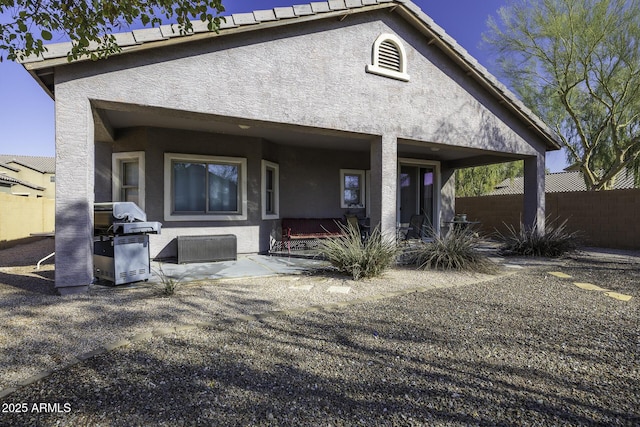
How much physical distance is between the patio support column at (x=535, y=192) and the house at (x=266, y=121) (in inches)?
1.7

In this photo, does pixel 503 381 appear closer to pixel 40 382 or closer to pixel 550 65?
pixel 40 382

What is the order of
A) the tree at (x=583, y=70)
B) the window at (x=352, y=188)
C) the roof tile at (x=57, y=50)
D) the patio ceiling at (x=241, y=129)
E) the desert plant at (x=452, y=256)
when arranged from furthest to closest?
the tree at (x=583, y=70) < the window at (x=352, y=188) < the desert plant at (x=452, y=256) < the patio ceiling at (x=241, y=129) < the roof tile at (x=57, y=50)

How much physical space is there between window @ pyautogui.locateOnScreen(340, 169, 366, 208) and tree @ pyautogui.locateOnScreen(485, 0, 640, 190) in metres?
8.95

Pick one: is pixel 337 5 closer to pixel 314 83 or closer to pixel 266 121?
pixel 314 83

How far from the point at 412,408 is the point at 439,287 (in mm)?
3757

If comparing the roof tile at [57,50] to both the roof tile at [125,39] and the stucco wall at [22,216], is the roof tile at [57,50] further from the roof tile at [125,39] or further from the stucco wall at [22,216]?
the stucco wall at [22,216]

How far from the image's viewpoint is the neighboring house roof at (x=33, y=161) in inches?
1421

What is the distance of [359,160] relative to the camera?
1105 centimetres

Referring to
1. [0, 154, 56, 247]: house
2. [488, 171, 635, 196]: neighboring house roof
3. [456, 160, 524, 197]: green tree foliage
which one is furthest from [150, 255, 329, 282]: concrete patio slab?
[488, 171, 635, 196]: neighboring house roof

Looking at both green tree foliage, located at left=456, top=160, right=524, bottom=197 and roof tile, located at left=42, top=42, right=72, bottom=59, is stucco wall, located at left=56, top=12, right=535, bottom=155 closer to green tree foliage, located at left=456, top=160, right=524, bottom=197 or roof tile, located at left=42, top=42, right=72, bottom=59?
roof tile, located at left=42, top=42, right=72, bottom=59

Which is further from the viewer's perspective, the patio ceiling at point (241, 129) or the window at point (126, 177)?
the window at point (126, 177)

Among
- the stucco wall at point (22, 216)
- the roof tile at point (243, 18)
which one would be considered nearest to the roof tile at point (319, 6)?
the roof tile at point (243, 18)

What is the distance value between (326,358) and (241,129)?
6288 mm

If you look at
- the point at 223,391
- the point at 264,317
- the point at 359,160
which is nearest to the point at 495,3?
the point at 359,160
